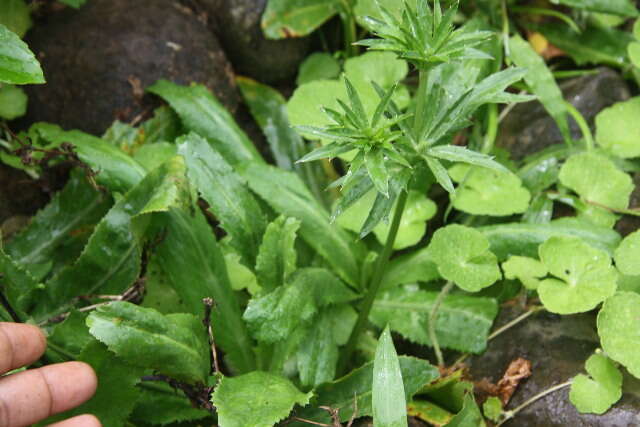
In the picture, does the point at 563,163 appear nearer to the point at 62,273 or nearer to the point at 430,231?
the point at 430,231

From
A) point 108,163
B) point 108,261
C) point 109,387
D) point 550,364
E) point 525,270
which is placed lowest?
point 550,364

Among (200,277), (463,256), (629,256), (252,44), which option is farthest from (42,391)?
(252,44)

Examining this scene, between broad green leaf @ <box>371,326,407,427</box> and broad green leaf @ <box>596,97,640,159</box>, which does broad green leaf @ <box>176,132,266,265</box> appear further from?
broad green leaf @ <box>596,97,640,159</box>

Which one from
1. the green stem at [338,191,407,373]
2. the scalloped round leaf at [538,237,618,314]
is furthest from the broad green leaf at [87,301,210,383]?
the scalloped round leaf at [538,237,618,314]

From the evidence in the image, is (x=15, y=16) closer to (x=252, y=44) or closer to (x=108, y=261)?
(x=252, y=44)

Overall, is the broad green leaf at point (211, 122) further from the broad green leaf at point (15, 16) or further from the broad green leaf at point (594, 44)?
the broad green leaf at point (594, 44)

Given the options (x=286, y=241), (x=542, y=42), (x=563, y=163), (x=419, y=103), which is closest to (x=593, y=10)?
(x=542, y=42)

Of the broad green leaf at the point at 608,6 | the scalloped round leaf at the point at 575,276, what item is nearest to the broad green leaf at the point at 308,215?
the scalloped round leaf at the point at 575,276
